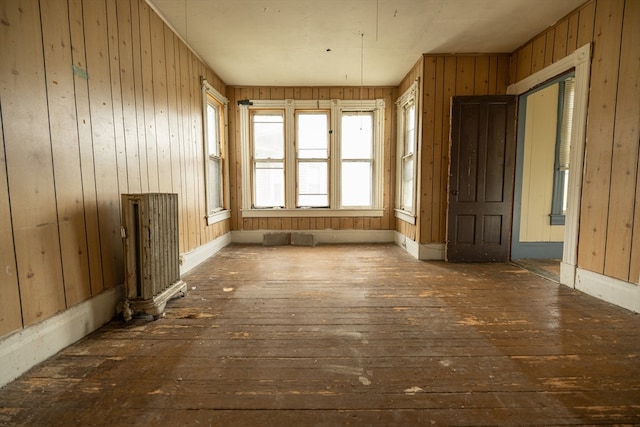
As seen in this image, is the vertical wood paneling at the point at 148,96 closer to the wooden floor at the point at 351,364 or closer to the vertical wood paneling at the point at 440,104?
A: the wooden floor at the point at 351,364

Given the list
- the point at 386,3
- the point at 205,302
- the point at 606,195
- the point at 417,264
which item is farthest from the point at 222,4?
the point at 606,195

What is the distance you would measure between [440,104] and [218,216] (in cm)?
366

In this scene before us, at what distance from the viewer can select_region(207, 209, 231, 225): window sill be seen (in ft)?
14.2

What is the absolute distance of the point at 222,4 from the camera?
2.82m

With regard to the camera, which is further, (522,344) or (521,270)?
(521,270)

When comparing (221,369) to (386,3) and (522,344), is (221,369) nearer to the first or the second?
(522,344)

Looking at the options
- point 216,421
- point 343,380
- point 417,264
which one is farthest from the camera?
point 417,264

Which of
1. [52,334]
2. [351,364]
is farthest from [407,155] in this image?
[52,334]

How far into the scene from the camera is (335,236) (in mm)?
5398

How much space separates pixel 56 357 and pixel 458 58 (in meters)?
5.01

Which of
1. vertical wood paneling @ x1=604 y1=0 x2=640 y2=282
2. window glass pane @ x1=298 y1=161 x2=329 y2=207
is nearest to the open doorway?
vertical wood paneling @ x1=604 y1=0 x2=640 y2=282

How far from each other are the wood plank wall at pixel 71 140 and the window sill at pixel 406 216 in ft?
10.9

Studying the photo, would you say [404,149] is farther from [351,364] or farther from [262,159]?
[351,364]

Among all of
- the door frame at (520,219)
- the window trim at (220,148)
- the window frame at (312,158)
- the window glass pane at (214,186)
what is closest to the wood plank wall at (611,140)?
the door frame at (520,219)
